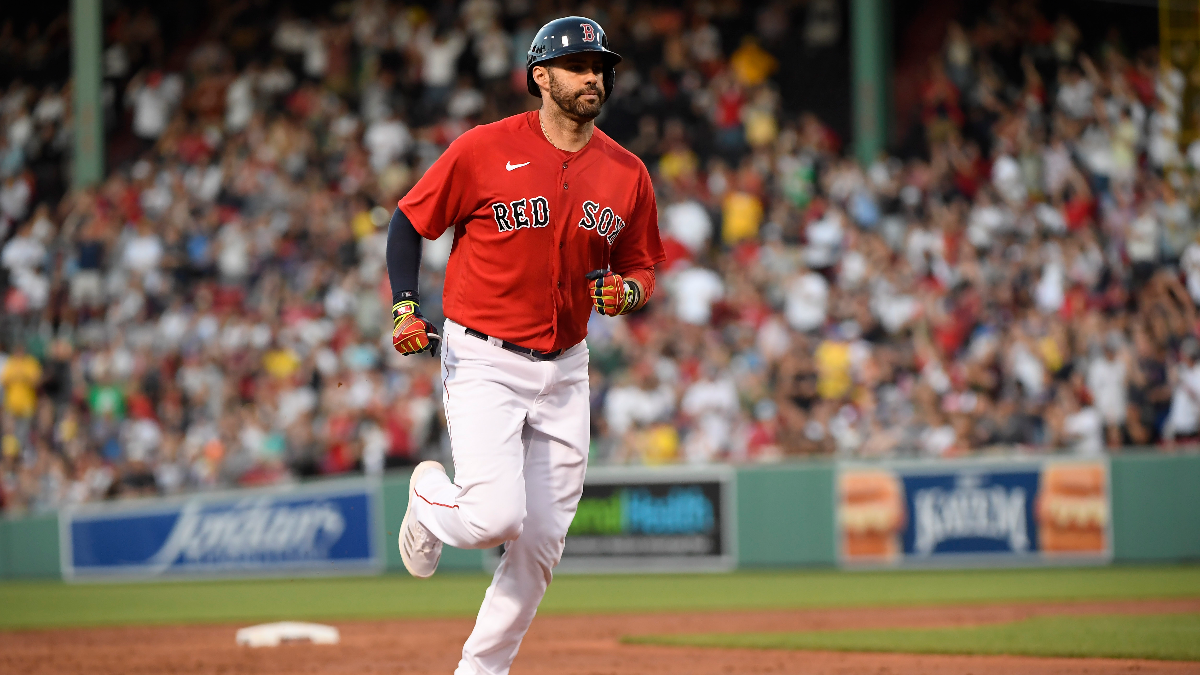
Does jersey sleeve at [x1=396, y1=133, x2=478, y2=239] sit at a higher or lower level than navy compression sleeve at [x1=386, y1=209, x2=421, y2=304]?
higher

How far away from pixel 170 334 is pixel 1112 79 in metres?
10.8

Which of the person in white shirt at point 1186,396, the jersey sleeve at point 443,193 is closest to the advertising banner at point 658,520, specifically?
the person in white shirt at point 1186,396

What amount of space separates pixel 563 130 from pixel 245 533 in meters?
10.0

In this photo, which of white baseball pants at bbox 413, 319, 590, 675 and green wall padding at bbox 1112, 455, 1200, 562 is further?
green wall padding at bbox 1112, 455, 1200, 562

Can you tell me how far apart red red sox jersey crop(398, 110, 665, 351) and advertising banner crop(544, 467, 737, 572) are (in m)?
8.79

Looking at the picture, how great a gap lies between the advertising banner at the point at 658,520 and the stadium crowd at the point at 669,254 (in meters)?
0.64

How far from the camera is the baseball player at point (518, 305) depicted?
4945 millimetres

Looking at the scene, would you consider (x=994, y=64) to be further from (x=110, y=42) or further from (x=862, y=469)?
(x=110, y=42)

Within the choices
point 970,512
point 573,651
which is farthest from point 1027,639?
point 970,512

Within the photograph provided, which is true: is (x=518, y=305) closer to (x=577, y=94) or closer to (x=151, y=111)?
(x=577, y=94)

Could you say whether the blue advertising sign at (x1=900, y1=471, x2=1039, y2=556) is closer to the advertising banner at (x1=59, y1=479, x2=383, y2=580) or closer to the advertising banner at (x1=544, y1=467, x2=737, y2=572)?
the advertising banner at (x1=544, y1=467, x2=737, y2=572)

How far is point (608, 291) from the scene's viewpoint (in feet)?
16.4

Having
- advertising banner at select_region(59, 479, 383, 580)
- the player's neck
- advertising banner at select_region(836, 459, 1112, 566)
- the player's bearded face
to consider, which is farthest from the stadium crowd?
the player's bearded face

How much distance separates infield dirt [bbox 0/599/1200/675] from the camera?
7.21 metres
